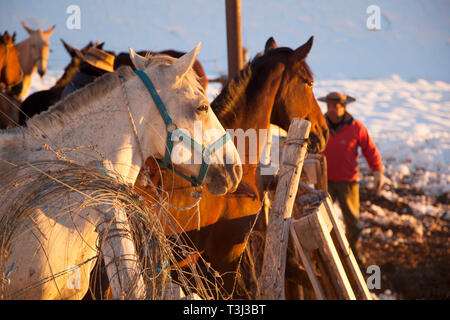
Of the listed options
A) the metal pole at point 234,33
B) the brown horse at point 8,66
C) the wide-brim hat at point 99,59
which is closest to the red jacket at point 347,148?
the metal pole at point 234,33

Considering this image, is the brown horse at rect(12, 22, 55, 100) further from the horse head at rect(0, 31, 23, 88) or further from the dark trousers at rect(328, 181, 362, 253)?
the dark trousers at rect(328, 181, 362, 253)

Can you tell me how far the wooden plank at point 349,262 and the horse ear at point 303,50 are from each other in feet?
4.27

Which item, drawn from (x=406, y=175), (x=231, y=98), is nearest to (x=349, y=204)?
(x=231, y=98)

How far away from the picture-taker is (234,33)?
16.0ft

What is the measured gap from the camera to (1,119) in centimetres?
465

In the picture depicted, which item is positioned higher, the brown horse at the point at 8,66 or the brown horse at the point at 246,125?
the brown horse at the point at 8,66

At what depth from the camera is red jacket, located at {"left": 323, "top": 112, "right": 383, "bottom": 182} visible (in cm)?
561

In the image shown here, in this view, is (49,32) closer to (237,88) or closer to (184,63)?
(237,88)

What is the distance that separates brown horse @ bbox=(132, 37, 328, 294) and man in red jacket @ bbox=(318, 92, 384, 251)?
5.69 ft

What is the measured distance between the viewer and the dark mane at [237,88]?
11.5 ft

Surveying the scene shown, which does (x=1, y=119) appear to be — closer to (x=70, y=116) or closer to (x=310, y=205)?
(x=70, y=116)

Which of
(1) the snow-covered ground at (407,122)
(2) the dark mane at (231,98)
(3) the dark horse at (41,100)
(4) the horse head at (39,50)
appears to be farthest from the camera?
(1) the snow-covered ground at (407,122)

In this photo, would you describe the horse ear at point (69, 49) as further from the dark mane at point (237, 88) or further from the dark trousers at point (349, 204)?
the dark trousers at point (349, 204)
